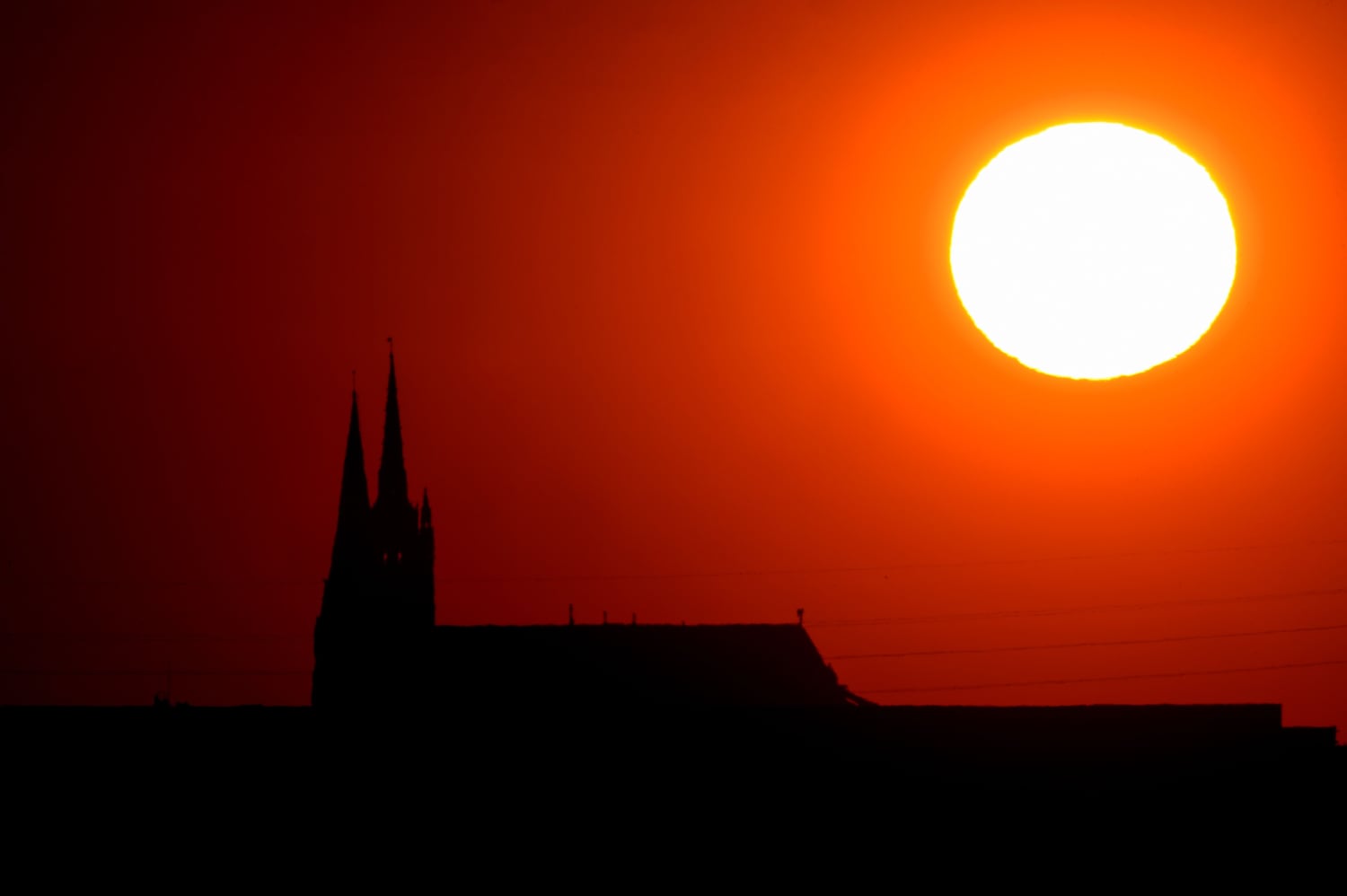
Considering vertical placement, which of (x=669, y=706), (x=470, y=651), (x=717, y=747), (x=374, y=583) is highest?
(x=374, y=583)

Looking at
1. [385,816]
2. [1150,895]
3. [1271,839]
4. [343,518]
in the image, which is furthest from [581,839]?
[343,518]

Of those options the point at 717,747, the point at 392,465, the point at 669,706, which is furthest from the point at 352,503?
the point at 717,747

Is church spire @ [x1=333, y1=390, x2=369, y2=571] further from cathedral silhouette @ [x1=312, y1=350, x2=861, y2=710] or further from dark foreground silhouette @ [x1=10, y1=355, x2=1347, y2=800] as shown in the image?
dark foreground silhouette @ [x1=10, y1=355, x2=1347, y2=800]

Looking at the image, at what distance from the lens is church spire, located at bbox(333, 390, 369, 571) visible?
94.6 metres

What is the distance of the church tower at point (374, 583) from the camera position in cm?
9056

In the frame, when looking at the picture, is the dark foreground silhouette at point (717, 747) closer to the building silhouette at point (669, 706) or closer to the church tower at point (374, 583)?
the building silhouette at point (669, 706)

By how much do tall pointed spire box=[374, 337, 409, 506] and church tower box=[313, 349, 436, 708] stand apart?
0.04 meters

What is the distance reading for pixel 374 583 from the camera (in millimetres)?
92812

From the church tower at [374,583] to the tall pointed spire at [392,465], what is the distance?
4 cm

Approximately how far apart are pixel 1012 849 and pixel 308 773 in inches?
466

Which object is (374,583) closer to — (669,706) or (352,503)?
(352,503)

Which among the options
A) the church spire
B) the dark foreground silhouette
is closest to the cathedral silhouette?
the church spire

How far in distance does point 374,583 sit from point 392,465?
5755 mm

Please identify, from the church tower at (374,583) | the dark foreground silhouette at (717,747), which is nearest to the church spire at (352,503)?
the church tower at (374,583)
